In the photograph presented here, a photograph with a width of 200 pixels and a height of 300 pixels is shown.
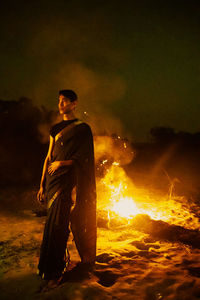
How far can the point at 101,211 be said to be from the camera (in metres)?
6.45

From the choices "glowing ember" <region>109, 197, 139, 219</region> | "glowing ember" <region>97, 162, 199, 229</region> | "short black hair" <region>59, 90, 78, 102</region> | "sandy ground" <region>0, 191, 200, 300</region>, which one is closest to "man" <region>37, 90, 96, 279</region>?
"short black hair" <region>59, 90, 78, 102</region>

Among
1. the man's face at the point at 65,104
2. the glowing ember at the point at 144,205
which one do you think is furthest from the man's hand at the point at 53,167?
the glowing ember at the point at 144,205

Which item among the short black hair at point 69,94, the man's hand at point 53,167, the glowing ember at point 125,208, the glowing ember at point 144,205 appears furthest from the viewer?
the glowing ember at point 125,208

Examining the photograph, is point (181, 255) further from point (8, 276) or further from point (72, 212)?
point (8, 276)

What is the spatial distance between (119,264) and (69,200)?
1411 millimetres

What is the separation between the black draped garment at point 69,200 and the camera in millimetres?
3021

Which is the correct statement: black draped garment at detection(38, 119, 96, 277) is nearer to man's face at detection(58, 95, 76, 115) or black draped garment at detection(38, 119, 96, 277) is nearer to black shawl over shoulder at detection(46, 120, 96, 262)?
black shawl over shoulder at detection(46, 120, 96, 262)

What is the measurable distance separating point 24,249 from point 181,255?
267 cm

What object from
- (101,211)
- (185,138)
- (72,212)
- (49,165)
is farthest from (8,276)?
(185,138)

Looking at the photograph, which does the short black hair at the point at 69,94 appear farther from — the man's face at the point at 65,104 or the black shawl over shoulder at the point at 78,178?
the black shawl over shoulder at the point at 78,178

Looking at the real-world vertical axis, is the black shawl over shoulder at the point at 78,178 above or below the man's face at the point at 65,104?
below

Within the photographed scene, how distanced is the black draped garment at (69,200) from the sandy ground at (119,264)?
296 mm

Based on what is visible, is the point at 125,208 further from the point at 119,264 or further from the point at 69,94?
the point at 69,94

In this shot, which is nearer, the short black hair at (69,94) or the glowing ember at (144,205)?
the short black hair at (69,94)
